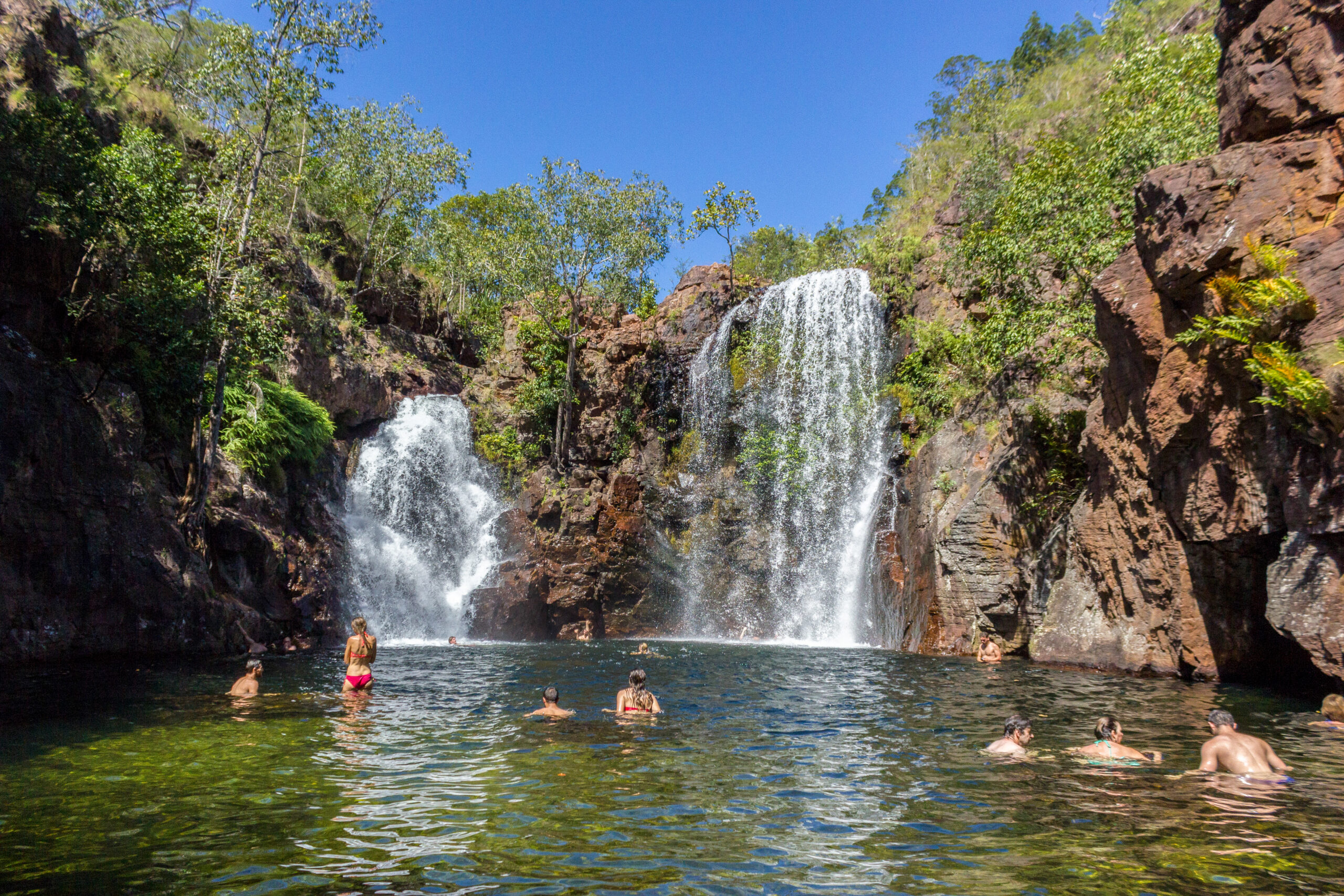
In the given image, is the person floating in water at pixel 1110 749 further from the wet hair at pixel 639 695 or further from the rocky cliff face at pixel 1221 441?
the wet hair at pixel 639 695

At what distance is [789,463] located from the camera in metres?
31.7

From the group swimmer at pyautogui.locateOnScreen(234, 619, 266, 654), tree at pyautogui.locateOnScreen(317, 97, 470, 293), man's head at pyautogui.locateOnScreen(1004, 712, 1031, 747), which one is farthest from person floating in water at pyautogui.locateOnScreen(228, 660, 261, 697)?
tree at pyautogui.locateOnScreen(317, 97, 470, 293)

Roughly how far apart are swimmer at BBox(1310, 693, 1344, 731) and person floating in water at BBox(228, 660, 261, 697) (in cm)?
1577

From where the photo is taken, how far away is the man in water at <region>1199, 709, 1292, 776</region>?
821 cm

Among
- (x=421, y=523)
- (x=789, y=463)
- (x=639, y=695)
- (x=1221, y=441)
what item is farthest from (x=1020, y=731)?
(x=421, y=523)

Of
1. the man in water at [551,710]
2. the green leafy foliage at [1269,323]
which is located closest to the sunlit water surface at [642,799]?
the man in water at [551,710]

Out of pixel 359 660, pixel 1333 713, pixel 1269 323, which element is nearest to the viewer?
pixel 1333 713

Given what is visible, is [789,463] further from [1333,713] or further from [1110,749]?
[1110,749]

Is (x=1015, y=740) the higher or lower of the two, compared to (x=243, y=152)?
lower

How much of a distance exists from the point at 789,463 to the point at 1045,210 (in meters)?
13.3

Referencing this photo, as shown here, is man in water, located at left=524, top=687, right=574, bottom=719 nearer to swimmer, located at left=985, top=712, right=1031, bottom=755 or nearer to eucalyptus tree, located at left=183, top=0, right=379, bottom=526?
swimmer, located at left=985, top=712, right=1031, bottom=755

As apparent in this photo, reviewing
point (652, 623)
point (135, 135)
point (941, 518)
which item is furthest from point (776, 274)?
point (135, 135)

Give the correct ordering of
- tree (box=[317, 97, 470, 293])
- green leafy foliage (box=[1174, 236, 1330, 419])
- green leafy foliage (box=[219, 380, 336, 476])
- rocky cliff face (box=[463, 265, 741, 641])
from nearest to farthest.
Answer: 1. green leafy foliage (box=[1174, 236, 1330, 419])
2. green leafy foliage (box=[219, 380, 336, 476])
3. rocky cliff face (box=[463, 265, 741, 641])
4. tree (box=[317, 97, 470, 293])

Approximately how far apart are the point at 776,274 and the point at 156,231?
150ft
